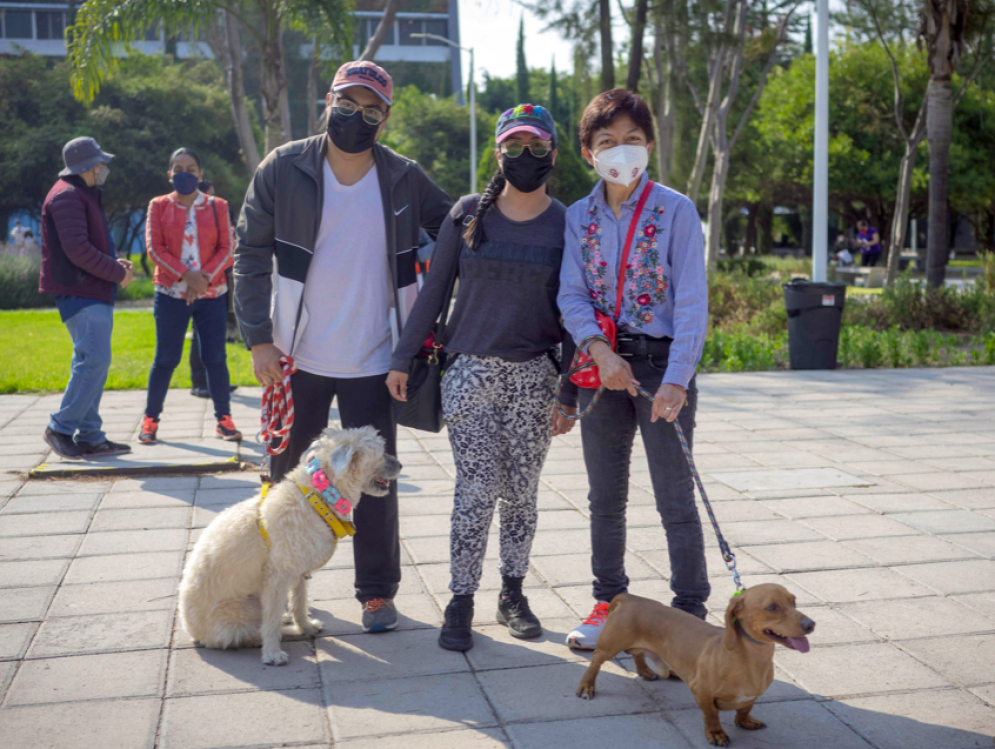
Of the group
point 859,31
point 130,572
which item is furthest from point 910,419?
point 859,31

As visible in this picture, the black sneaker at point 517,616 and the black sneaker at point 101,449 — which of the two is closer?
the black sneaker at point 517,616

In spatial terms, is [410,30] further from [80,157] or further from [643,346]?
[643,346]

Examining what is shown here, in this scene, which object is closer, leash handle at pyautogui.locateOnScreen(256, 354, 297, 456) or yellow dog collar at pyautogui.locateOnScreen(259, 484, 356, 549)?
yellow dog collar at pyautogui.locateOnScreen(259, 484, 356, 549)

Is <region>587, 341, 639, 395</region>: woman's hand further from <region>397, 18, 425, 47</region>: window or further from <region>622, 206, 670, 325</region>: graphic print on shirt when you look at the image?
<region>397, 18, 425, 47</region>: window

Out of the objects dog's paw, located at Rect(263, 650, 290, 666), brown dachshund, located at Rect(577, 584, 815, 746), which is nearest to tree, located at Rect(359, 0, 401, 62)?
dog's paw, located at Rect(263, 650, 290, 666)

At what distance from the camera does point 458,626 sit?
3.80m

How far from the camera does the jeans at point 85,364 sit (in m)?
6.75

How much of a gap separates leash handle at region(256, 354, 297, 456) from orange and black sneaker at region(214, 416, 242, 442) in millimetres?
3858

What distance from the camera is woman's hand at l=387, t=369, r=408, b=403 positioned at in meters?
3.76

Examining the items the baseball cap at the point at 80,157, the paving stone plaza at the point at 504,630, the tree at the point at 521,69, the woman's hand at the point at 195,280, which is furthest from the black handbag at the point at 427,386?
the tree at the point at 521,69

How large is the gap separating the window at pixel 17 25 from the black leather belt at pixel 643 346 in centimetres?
7101

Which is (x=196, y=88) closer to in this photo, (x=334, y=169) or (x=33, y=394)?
(x=33, y=394)

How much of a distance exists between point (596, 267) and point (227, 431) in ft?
16.3

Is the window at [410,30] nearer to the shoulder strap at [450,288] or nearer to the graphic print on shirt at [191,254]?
the graphic print on shirt at [191,254]
